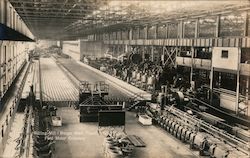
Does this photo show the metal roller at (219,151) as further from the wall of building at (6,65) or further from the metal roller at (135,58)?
the metal roller at (135,58)

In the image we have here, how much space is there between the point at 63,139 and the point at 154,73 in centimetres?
1231

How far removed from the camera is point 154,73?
24844 mm

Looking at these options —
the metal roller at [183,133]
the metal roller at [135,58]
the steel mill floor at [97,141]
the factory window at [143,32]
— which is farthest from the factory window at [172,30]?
the metal roller at [183,133]

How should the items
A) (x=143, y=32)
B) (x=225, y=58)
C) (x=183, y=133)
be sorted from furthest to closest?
(x=143, y=32), (x=225, y=58), (x=183, y=133)

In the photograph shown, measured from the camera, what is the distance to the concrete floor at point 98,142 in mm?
12160

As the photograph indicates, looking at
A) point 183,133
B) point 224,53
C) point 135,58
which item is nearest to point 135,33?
point 135,58

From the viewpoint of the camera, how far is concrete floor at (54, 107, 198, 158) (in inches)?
479

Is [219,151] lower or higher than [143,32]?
lower

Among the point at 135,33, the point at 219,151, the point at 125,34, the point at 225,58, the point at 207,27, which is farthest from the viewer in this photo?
the point at 125,34

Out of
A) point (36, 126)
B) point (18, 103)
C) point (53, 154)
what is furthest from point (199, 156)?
point (18, 103)

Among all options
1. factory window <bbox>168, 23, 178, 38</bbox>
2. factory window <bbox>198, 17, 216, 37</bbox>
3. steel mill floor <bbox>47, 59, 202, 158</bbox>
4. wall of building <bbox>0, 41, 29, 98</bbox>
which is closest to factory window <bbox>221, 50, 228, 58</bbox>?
steel mill floor <bbox>47, 59, 202, 158</bbox>

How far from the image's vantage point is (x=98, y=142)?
44.0 feet

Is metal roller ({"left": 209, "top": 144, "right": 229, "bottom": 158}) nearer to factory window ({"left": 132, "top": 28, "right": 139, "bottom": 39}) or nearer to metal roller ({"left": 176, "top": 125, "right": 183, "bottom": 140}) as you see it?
metal roller ({"left": 176, "top": 125, "right": 183, "bottom": 140})

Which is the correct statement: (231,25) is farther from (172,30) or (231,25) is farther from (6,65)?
(6,65)
